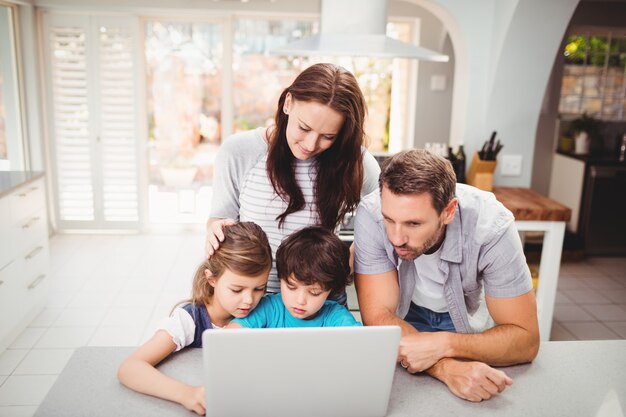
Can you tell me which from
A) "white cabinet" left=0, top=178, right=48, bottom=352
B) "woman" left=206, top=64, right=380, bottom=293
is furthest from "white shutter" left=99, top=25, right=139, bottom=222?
"woman" left=206, top=64, right=380, bottom=293

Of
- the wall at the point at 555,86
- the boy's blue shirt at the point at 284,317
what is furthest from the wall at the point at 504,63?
the boy's blue shirt at the point at 284,317

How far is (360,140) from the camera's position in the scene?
154 cm

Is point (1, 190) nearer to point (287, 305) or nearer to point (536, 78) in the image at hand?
point (287, 305)

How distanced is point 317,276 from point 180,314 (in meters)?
0.34

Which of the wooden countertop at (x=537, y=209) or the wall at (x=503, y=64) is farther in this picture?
the wall at (x=503, y=64)

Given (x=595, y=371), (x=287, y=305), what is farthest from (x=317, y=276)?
(x=595, y=371)

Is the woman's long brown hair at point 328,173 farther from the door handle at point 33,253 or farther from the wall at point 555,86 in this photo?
the wall at point 555,86

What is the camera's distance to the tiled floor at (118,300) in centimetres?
292

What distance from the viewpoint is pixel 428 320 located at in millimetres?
1712

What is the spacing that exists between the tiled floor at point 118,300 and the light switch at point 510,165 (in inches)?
40.1

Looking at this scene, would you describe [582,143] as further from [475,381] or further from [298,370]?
[298,370]

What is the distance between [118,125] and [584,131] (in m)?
4.30

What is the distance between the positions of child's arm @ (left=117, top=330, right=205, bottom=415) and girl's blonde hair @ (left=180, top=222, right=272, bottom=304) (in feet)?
0.70

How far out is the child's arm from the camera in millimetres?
1101
